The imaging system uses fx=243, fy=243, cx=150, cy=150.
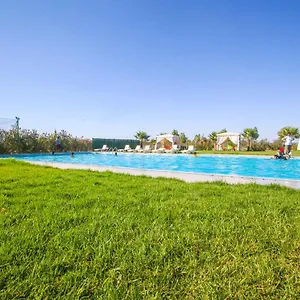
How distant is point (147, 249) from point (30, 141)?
22.6 metres

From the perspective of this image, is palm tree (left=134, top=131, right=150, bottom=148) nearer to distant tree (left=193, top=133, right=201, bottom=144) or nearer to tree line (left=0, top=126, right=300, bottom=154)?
tree line (left=0, top=126, right=300, bottom=154)

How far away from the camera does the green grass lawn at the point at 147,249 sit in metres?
1.54

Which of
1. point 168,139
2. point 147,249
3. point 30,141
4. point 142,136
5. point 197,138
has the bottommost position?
point 147,249

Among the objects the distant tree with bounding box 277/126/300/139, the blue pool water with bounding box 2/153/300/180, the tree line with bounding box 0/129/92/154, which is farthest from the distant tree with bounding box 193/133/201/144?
the tree line with bounding box 0/129/92/154

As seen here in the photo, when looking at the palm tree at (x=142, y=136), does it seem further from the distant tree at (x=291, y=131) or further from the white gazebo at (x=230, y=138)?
the distant tree at (x=291, y=131)

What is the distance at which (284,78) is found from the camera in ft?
59.0

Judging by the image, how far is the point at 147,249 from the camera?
2.08 m

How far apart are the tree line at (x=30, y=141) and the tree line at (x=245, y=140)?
14.6 meters

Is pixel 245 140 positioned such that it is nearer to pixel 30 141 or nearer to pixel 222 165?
pixel 222 165

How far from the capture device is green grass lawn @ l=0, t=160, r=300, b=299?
1540 millimetres

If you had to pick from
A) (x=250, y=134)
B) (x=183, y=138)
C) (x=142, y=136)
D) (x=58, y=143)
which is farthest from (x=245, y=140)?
(x=58, y=143)

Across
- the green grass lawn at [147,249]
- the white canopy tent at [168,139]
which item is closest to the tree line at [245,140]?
the white canopy tent at [168,139]

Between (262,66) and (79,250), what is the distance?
57.9ft

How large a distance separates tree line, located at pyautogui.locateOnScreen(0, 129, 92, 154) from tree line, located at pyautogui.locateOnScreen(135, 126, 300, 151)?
14.6 metres
